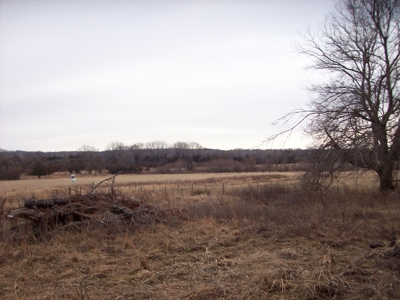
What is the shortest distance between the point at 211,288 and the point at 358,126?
39.6 ft

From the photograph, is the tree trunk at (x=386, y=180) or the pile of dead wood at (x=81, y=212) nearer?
the pile of dead wood at (x=81, y=212)

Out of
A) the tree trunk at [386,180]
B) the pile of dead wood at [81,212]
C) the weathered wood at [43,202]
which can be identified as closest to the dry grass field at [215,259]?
the pile of dead wood at [81,212]

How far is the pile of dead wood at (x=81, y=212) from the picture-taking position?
28.8ft

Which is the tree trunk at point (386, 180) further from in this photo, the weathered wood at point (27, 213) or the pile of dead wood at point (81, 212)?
the weathered wood at point (27, 213)

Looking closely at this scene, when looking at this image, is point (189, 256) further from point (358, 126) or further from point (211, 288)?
point (358, 126)

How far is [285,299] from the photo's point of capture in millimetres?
4031

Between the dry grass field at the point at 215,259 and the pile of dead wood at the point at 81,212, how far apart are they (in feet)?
1.10

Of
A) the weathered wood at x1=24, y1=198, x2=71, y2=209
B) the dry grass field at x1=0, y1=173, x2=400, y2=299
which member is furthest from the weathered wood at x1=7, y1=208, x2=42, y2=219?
the dry grass field at x1=0, y1=173, x2=400, y2=299

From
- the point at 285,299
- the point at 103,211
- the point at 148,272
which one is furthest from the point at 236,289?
the point at 103,211

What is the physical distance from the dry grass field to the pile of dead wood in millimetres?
335

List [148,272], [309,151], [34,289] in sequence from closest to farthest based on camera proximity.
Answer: [34,289]
[148,272]
[309,151]

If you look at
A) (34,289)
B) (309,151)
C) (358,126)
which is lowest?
(34,289)

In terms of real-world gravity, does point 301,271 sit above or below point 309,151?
below

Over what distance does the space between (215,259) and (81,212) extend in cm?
516
